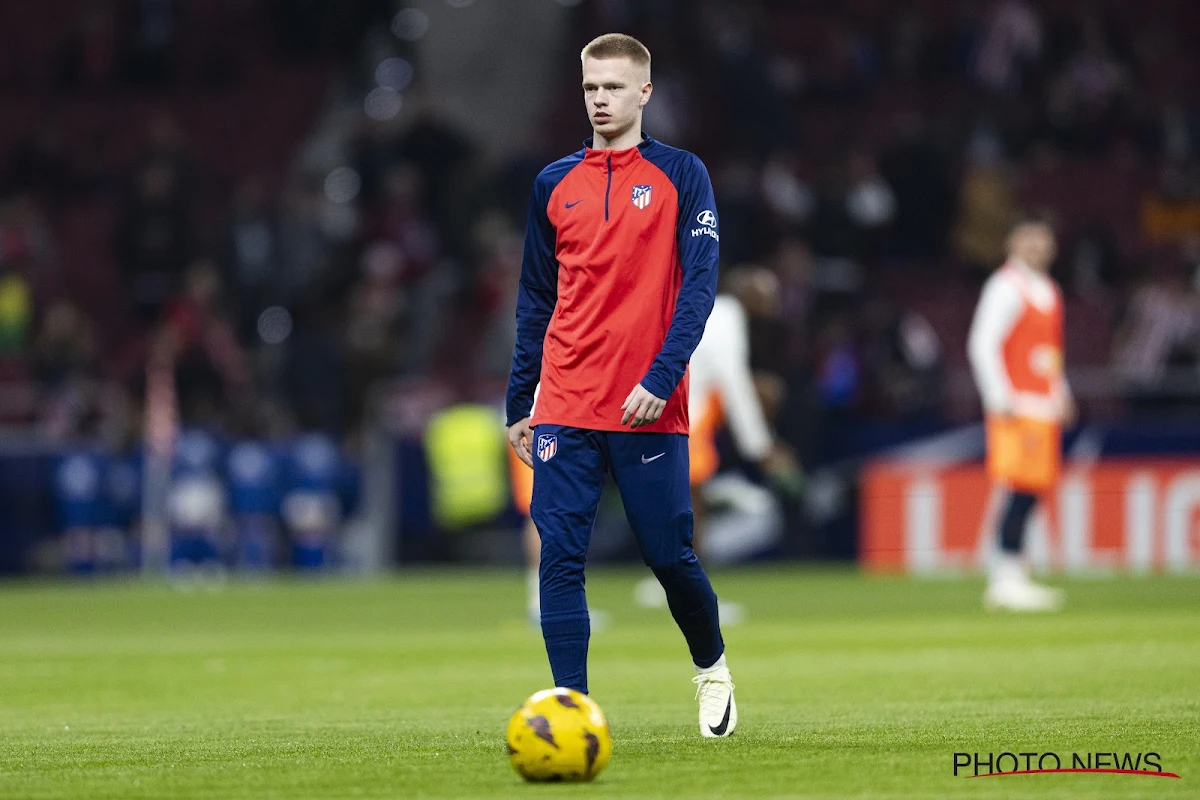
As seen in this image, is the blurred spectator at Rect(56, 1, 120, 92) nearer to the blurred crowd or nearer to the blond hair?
the blurred crowd

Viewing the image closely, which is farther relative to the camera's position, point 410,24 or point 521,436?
point 410,24

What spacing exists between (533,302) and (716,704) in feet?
5.02

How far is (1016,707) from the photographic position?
7855 mm

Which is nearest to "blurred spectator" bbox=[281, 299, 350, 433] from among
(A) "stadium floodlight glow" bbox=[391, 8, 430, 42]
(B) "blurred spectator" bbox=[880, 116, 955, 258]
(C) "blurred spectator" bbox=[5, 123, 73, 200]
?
(C) "blurred spectator" bbox=[5, 123, 73, 200]

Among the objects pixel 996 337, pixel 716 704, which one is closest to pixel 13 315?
A: pixel 996 337

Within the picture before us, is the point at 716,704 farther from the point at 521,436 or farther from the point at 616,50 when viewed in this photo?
the point at 616,50

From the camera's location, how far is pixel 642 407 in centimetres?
657

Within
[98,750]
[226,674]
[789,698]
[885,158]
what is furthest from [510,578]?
[98,750]

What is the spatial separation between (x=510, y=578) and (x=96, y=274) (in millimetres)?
7579

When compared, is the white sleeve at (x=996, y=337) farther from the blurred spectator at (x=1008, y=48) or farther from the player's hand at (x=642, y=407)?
the blurred spectator at (x=1008, y=48)

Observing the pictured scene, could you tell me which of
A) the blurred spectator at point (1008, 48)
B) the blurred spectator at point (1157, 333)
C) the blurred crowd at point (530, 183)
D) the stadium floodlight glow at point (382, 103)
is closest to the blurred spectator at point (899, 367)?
the blurred crowd at point (530, 183)

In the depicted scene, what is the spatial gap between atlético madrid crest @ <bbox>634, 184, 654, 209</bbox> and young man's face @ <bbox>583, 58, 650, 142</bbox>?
0.20 metres

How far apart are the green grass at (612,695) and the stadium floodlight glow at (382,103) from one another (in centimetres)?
1036

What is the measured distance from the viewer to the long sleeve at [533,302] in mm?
6977
